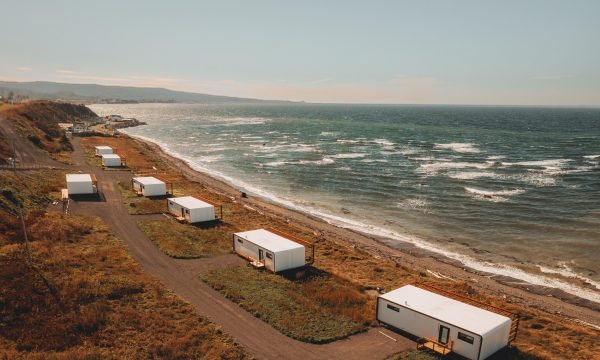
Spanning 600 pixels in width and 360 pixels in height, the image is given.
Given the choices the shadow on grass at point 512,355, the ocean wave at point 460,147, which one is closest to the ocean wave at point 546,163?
the ocean wave at point 460,147

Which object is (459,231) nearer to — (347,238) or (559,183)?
(347,238)

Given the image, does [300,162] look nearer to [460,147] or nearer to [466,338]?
[460,147]

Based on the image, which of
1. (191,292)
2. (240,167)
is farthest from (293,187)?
(191,292)

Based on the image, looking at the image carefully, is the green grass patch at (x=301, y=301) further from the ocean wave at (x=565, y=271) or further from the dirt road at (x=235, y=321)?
the ocean wave at (x=565, y=271)

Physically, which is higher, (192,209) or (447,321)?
(447,321)

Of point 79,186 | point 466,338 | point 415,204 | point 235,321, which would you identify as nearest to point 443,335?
point 466,338

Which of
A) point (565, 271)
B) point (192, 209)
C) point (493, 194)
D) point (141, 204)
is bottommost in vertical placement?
point (565, 271)
